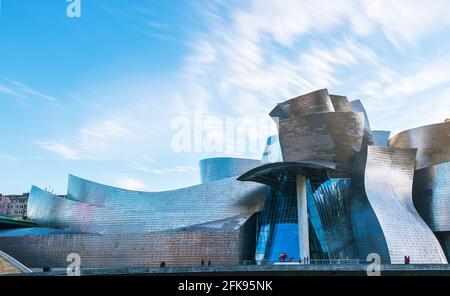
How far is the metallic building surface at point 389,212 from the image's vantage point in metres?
25.1

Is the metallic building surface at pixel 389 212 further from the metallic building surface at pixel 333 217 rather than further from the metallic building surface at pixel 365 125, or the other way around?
the metallic building surface at pixel 365 125

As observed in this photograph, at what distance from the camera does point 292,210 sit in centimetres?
2978

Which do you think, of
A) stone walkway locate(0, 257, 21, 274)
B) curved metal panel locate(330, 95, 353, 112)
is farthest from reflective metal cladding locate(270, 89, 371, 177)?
stone walkway locate(0, 257, 21, 274)

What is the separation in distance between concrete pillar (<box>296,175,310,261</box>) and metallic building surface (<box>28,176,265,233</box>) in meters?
4.73

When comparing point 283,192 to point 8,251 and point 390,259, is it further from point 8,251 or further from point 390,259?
point 8,251

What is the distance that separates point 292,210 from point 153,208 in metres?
10.9

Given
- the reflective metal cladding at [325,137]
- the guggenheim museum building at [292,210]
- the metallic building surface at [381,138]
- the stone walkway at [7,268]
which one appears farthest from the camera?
the metallic building surface at [381,138]

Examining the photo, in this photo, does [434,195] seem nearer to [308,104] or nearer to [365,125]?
[365,125]

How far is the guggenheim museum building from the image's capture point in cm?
2564

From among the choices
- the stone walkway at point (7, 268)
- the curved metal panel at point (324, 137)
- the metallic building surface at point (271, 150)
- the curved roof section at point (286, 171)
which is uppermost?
the metallic building surface at point (271, 150)

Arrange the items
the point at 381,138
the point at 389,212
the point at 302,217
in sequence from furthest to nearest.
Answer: the point at 381,138 < the point at 302,217 < the point at 389,212

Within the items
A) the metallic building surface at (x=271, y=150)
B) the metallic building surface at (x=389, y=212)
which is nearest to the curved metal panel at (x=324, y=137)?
the metallic building surface at (x=389, y=212)

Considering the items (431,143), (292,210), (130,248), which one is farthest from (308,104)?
(130,248)

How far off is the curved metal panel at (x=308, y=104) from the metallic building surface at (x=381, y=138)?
973 centimetres
